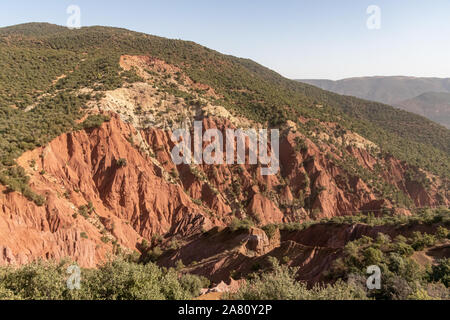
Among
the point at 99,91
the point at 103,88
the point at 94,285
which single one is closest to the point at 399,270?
the point at 94,285

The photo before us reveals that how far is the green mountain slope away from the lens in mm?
35875

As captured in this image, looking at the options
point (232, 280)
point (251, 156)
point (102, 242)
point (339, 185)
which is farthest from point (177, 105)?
point (232, 280)

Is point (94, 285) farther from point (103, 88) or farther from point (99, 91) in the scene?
point (103, 88)

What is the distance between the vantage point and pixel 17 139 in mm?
30453

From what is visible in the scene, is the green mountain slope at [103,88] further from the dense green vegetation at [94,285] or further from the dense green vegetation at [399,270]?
the dense green vegetation at [399,270]

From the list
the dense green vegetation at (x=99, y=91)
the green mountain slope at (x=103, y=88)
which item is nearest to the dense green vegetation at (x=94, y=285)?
the dense green vegetation at (x=99, y=91)

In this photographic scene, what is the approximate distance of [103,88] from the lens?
147 feet

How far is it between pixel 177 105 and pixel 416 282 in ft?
134

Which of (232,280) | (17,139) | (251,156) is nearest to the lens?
(232,280)

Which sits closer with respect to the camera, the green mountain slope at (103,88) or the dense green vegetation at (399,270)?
the dense green vegetation at (399,270)

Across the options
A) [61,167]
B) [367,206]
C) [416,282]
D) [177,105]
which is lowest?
[367,206]

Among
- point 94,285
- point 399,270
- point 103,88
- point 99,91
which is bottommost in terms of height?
point 399,270

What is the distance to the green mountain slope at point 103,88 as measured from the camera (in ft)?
118
